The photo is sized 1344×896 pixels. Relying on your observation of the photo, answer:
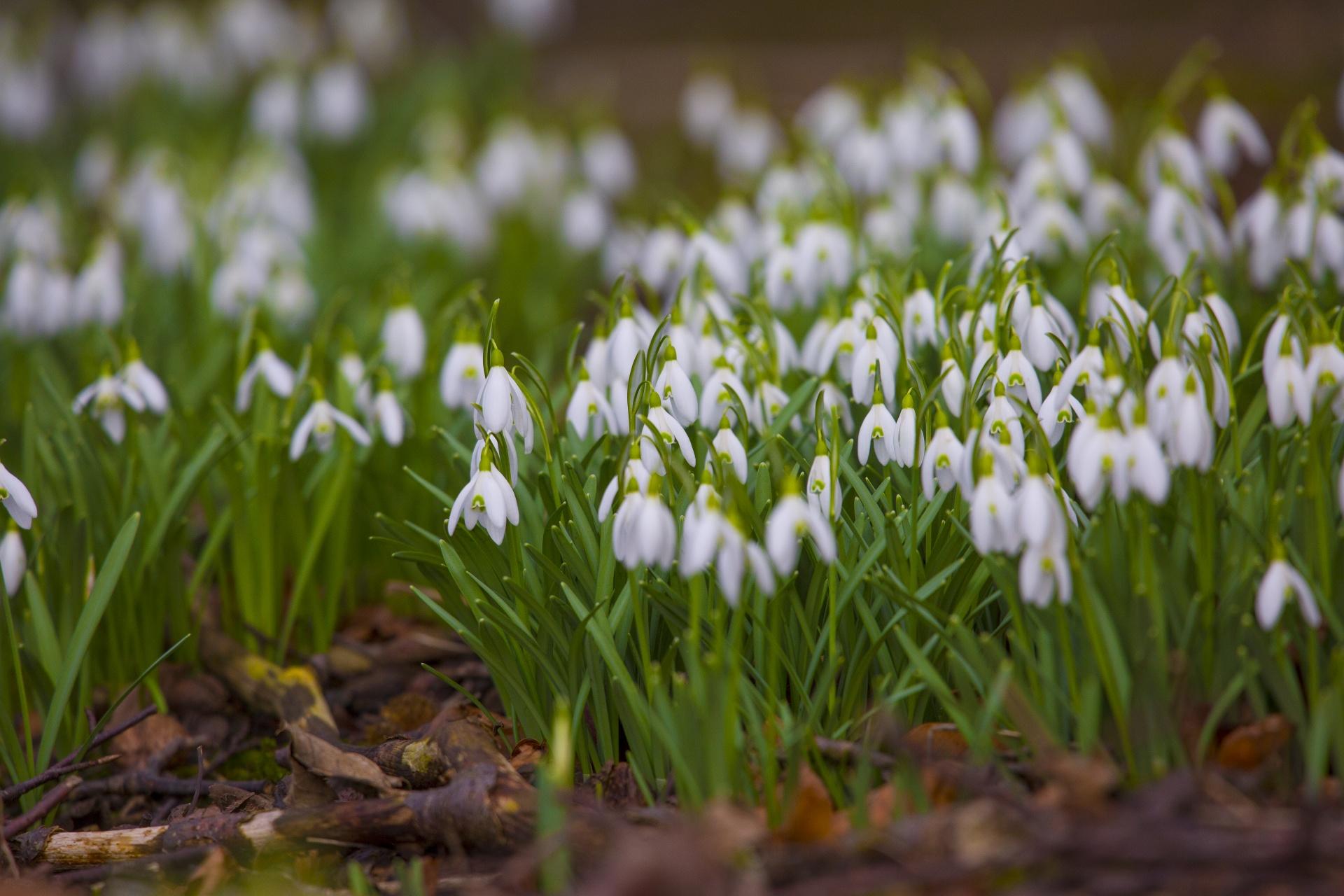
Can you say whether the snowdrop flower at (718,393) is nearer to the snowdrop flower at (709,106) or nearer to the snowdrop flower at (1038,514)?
the snowdrop flower at (1038,514)

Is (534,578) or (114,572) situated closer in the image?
(534,578)

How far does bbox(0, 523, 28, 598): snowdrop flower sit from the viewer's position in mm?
2072

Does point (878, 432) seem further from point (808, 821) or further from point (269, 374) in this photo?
point (269, 374)

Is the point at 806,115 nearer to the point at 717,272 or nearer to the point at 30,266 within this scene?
the point at 717,272

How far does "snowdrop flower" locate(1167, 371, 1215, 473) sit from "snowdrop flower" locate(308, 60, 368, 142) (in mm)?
4439

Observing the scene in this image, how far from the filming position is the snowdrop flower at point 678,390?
200 centimetres

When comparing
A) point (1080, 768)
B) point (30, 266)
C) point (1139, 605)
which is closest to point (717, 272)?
point (1139, 605)

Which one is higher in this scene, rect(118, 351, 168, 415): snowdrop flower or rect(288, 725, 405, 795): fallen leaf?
rect(118, 351, 168, 415): snowdrop flower

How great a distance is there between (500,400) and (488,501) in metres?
0.17

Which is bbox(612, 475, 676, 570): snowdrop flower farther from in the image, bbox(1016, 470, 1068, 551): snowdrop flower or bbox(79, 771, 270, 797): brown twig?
bbox(79, 771, 270, 797): brown twig

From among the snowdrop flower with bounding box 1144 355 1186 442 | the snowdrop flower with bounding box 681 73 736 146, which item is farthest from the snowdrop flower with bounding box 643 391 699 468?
the snowdrop flower with bounding box 681 73 736 146

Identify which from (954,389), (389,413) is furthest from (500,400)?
(954,389)

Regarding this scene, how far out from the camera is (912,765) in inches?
61.5

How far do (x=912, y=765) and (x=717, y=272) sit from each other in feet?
5.27
